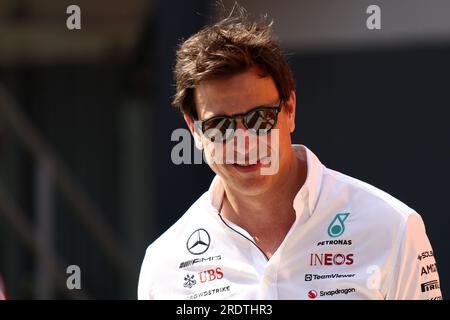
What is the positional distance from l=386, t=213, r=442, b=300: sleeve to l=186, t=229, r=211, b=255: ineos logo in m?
0.68

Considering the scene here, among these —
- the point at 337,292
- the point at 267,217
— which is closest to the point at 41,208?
the point at 267,217

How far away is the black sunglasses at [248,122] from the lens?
288cm

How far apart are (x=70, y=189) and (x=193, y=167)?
0.91 m

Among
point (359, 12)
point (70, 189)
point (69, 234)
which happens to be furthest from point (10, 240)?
point (359, 12)

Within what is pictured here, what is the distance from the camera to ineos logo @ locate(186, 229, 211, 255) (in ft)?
10.3

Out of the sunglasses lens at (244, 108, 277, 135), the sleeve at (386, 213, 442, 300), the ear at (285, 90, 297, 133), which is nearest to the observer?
the sleeve at (386, 213, 442, 300)

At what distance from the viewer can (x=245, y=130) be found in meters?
2.90

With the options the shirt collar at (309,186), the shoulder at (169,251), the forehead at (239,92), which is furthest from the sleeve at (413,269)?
the shoulder at (169,251)

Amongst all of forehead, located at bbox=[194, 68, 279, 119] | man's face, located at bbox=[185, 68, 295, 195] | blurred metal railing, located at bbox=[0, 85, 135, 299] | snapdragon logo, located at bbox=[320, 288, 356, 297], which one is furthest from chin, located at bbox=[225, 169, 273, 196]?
blurred metal railing, located at bbox=[0, 85, 135, 299]

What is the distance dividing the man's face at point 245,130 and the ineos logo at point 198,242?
241 mm

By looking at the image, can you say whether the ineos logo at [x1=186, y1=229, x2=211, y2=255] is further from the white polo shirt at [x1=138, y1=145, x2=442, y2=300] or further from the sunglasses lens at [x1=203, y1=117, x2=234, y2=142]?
the sunglasses lens at [x1=203, y1=117, x2=234, y2=142]

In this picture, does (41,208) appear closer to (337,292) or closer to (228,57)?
(228,57)
